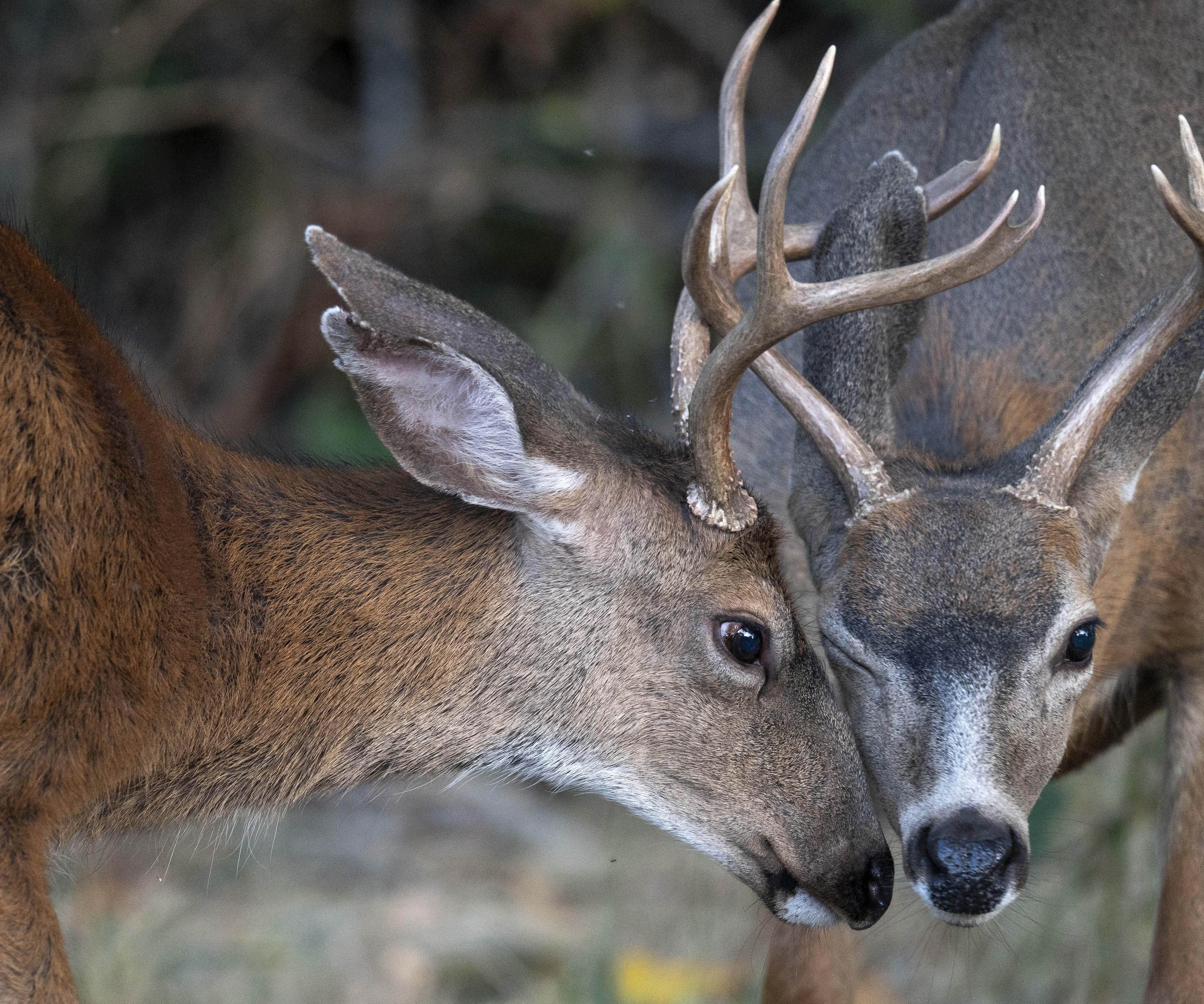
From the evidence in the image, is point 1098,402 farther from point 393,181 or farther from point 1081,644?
point 393,181

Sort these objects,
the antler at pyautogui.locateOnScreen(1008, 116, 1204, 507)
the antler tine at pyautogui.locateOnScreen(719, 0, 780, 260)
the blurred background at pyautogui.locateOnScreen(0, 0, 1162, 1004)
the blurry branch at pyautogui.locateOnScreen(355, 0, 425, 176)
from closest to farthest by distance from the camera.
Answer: the antler at pyautogui.locateOnScreen(1008, 116, 1204, 507)
the antler tine at pyautogui.locateOnScreen(719, 0, 780, 260)
the blurred background at pyautogui.locateOnScreen(0, 0, 1162, 1004)
the blurry branch at pyautogui.locateOnScreen(355, 0, 425, 176)

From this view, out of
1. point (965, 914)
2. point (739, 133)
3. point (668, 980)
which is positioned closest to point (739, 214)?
point (739, 133)

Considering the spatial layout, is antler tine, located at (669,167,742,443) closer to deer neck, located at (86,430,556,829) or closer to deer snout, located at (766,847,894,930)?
deer neck, located at (86,430,556,829)

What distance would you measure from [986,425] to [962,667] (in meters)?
1.04

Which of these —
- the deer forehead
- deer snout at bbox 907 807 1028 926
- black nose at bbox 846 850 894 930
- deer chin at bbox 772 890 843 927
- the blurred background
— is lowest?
the blurred background

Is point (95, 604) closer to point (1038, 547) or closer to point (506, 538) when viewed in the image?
point (506, 538)

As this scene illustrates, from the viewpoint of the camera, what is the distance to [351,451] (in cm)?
659

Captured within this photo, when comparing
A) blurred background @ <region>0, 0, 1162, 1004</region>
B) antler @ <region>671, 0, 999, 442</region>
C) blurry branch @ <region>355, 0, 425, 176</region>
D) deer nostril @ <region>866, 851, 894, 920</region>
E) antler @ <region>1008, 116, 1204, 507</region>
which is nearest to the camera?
deer nostril @ <region>866, 851, 894, 920</region>

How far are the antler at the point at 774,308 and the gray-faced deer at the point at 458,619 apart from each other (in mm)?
175

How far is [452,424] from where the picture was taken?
344 centimetres

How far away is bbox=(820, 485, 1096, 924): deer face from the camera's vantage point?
329 cm

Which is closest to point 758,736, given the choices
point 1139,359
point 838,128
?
point 1139,359

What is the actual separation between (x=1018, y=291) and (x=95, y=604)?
8.40 ft

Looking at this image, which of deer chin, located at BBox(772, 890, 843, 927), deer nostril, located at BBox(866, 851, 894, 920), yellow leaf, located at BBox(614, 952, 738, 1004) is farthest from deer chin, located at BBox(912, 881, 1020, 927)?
yellow leaf, located at BBox(614, 952, 738, 1004)
